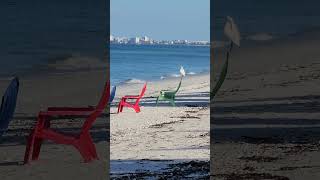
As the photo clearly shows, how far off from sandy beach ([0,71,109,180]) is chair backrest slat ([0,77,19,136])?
46 millimetres

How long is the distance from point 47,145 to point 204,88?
11.5 metres

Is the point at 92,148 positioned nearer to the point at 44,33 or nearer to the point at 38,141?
the point at 38,141

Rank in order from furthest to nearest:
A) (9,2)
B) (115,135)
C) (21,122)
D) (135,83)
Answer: (135,83) < (115,135) < (21,122) < (9,2)

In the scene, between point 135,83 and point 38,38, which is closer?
point 38,38

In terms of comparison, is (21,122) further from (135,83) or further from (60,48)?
(135,83)

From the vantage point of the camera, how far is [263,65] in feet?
13.6

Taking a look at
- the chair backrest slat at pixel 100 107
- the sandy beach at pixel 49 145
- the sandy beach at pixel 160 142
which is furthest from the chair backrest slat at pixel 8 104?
the sandy beach at pixel 160 142

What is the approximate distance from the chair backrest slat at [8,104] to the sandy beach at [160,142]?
0.97 metres

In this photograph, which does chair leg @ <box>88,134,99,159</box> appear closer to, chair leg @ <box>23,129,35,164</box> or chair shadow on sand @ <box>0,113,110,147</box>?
chair shadow on sand @ <box>0,113,110,147</box>

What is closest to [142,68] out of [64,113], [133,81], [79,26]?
[133,81]

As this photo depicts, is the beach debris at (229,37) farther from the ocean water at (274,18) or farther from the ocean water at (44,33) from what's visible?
the ocean water at (44,33)

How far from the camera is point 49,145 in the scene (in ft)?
13.3

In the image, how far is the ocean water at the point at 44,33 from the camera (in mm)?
4023

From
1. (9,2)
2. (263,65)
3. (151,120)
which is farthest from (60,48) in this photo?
(151,120)
